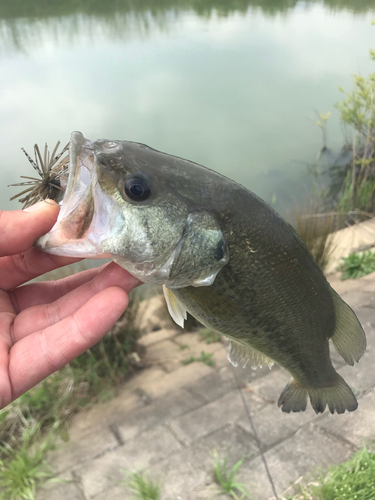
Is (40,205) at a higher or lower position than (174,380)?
higher

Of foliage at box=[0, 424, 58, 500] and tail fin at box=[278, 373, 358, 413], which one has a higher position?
tail fin at box=[278, 373, 358, 413]

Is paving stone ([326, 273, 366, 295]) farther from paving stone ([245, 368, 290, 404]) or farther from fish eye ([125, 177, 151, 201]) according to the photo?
fish eye ([125, 177, 151, 201])

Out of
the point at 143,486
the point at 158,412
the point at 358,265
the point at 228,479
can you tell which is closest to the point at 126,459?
the point at 143,486

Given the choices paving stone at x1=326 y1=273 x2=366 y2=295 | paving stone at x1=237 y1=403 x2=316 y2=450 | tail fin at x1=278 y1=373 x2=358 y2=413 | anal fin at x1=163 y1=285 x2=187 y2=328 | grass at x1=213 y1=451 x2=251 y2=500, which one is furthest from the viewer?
paving stone at x1=326 y1=273 x2=366 y2=295

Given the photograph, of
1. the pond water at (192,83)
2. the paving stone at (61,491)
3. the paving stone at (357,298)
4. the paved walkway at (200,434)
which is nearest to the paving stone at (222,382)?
the paved walkway at (200,434)

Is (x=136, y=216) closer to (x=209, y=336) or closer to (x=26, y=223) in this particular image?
(x=26, y=223)

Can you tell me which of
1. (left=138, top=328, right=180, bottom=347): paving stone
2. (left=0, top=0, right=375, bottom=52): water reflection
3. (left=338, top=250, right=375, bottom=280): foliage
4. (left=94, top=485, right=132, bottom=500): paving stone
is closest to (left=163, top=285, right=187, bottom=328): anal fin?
(left=94, top=485, right=132, bottom=500): paving stone
